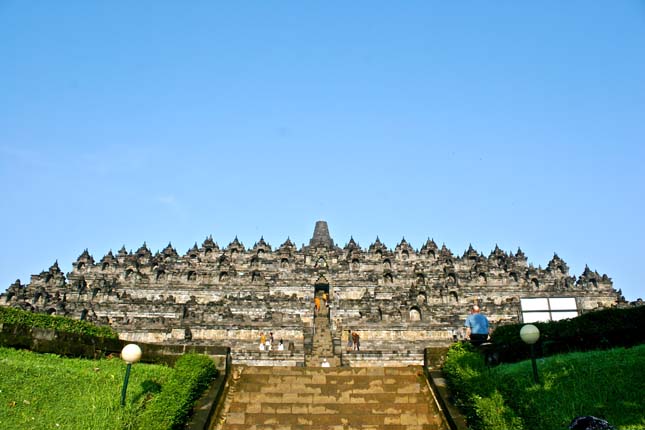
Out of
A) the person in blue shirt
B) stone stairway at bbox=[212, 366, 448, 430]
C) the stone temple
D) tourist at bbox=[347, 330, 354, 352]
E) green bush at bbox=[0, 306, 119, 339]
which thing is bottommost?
stone stairway at bbox=[212, 366, 448, 430]

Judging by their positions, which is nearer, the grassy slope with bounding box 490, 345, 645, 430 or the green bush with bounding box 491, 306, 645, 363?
the grassy slope with bounding box 490, 345, 645, 430

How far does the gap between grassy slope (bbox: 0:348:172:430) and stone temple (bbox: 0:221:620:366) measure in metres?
16.5

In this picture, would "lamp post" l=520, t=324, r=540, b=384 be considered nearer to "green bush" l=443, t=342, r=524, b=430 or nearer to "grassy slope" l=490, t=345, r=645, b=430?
"grassy slope" l=490, t=345, r=645, b=430

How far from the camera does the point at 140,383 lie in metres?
14.9

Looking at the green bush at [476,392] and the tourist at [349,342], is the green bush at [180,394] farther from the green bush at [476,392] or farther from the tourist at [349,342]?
the tourist at [349,342]

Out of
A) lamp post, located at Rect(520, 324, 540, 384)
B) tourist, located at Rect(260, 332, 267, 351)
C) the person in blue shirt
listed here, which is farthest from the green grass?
tourist, located at Rect(260, 332, 267, 351)

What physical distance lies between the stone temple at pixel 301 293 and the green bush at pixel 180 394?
16.6 meters

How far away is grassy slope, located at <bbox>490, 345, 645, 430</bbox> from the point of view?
11.8m

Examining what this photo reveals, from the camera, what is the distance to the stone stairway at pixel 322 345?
32.1 meters

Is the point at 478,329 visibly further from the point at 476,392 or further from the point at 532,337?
the point at 476,392

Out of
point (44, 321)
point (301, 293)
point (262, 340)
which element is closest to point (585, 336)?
point (44, 321)

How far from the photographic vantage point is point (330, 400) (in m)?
15.5

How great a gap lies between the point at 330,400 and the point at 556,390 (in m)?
6.17

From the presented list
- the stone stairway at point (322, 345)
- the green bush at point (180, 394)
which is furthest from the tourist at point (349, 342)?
the green bush at point (180, 394)
